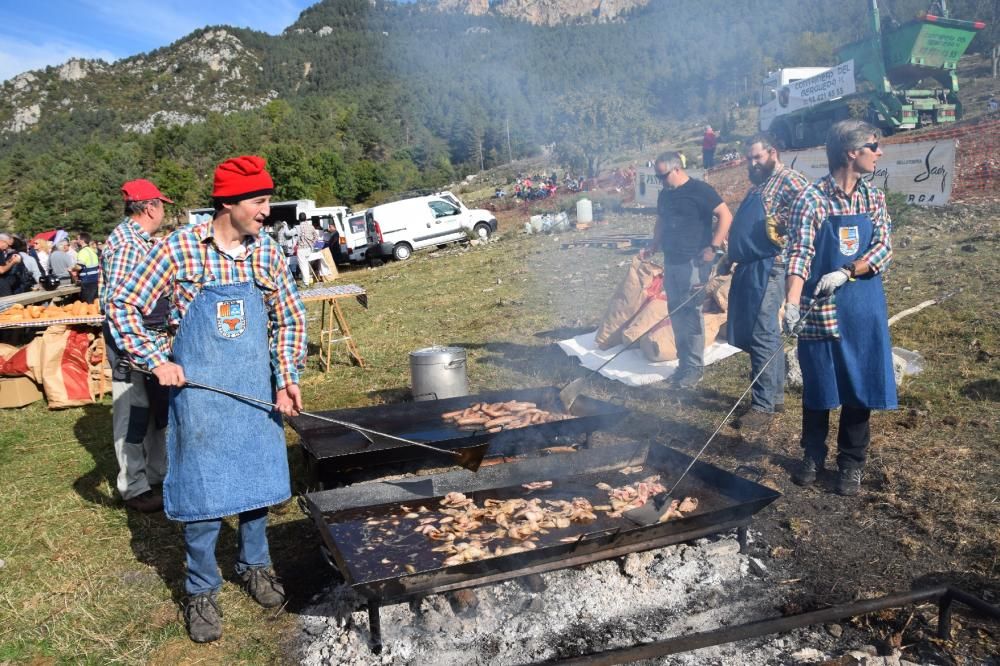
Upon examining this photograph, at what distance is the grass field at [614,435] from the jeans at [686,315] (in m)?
0.32

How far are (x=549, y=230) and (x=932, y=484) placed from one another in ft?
56.5

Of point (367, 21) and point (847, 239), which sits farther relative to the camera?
point (367, 21)

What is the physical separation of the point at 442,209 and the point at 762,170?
672 inches

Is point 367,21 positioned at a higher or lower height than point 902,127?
higher

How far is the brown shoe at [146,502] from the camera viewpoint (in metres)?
4.80

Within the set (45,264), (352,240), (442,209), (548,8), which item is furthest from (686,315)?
(45,264)

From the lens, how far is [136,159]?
71438 millimetres

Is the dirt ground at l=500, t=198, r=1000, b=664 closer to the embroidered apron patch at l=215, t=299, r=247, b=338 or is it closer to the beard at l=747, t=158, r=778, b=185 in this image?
the beard at l=747, t=158, r=778, b=185

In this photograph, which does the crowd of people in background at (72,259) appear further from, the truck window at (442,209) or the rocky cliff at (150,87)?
the rocky cliff at (150,87)

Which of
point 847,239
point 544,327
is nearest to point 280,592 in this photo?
point 847,239

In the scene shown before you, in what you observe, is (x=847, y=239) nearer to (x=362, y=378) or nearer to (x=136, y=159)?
(x=362, y=378)

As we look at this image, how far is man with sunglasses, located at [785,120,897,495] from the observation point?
3938 millimetres

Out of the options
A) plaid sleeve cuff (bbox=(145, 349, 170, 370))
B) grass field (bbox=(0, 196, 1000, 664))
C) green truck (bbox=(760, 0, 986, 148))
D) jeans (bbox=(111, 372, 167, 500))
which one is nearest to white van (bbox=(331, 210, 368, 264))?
grass field (bbox=(0, 196, 1000, 664))

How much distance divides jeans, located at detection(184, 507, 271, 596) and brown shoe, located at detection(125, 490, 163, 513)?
1757 millimetres
